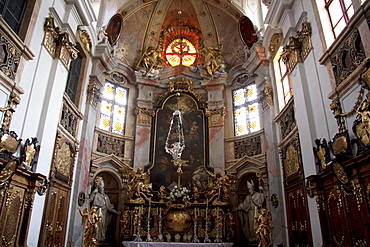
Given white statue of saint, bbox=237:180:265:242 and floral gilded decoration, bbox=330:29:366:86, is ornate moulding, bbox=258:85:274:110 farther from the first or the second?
floral gilded decoration, bbox=330:29:366:86

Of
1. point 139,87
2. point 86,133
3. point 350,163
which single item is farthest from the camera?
point 139,87

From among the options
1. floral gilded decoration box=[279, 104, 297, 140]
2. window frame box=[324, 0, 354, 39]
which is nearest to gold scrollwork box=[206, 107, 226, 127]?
→ floral gilded decoration box=[279, 104, 297, 140]

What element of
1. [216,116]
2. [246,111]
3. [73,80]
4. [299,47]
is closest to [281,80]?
[299,47]

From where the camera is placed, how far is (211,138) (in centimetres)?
1471

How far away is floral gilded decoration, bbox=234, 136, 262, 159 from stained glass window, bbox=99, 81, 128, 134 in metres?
5.45

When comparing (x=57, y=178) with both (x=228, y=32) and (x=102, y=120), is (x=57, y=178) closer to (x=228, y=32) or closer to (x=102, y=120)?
(x=102, y=120)

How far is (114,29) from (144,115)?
14.4ft

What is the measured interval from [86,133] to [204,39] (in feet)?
28.4

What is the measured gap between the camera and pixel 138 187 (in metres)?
13.0

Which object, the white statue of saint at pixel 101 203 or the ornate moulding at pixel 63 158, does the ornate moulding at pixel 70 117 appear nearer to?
the ornate moulding at pixel 63 158

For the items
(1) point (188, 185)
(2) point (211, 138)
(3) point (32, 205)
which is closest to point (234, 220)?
(1) point (188, 185)

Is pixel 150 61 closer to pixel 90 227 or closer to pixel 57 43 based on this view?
pixel 57 43

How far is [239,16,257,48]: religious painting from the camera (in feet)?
48.5

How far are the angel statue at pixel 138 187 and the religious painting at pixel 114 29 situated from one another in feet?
20.7
